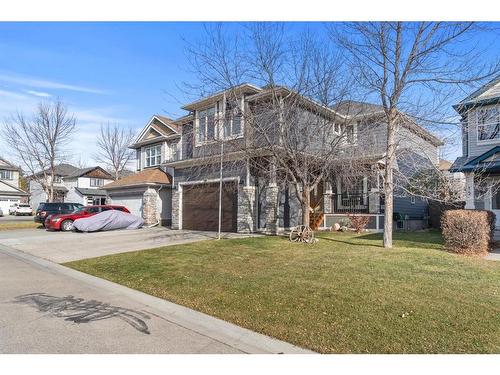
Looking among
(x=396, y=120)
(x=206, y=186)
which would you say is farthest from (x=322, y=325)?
(x=206, y=186)

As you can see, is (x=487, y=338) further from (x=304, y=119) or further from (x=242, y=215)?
(x=242, y=215)

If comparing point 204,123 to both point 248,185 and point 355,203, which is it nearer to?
point 248,185

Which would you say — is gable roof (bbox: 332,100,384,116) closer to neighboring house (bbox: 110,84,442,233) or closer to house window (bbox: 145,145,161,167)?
neighboring house (bbox: 110,84,442,233)

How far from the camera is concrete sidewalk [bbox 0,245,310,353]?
4.13 metres

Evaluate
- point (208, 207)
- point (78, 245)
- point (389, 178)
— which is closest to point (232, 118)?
point (389, 178)

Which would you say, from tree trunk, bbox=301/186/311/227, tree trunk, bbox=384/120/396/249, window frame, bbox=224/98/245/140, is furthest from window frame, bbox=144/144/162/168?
tree trunk, bbox=384/120/396/249

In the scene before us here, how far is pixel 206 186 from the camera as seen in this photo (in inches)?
762

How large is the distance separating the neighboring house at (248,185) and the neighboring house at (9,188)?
34778 millimetres

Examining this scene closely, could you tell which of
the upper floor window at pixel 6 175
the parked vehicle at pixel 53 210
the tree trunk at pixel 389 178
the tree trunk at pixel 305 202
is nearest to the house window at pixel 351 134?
the tree trunk at pixel 389 178

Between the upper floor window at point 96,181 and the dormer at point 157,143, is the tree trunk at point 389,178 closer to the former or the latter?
the dormer at point 157,143

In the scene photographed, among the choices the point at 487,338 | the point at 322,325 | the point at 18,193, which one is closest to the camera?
the point at 487,338

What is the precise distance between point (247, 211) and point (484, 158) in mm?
10516

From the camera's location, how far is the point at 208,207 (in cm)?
1905

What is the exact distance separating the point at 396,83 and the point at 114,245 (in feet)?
38.3
